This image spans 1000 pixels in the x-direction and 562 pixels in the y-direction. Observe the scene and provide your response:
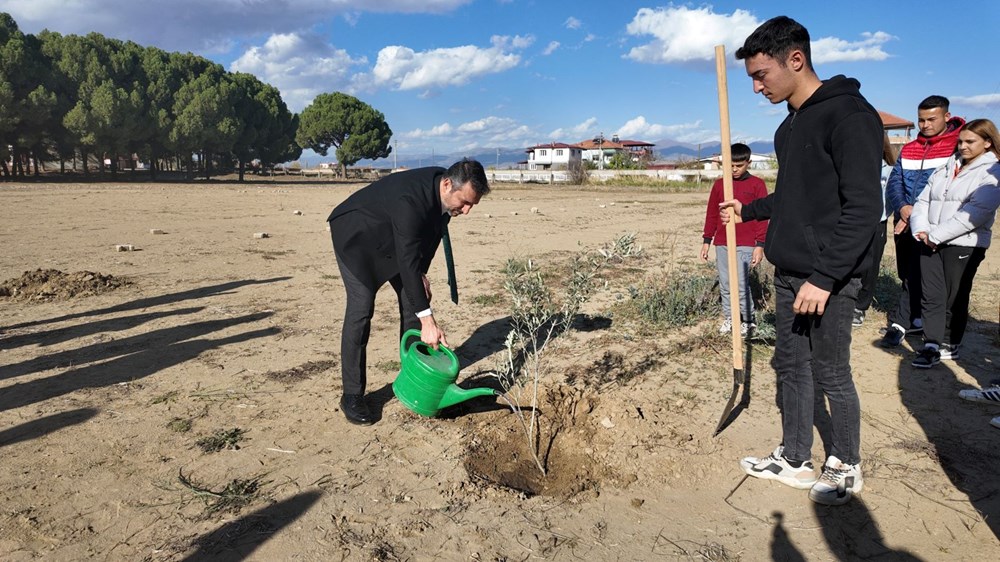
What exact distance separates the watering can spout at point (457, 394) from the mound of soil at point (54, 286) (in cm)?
521

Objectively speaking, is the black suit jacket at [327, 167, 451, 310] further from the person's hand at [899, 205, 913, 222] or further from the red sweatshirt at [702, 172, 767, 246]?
the person's hand at [899, 205, 913, 222]

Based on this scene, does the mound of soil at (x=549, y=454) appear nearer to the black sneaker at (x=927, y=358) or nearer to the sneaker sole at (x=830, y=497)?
the sneaker sole at (x=830, y=497)

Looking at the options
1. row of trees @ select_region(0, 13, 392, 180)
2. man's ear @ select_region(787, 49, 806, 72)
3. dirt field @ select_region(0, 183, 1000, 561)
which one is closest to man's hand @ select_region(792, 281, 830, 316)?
man's ear @ select_region(787, 49, 806, 72)

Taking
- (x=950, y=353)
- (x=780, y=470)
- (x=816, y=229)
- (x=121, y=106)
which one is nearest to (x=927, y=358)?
(x=950, y=353)

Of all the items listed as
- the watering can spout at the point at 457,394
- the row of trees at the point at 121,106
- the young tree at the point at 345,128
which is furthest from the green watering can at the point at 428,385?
the young tree at the point at 345,128

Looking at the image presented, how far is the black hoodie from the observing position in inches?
90.6

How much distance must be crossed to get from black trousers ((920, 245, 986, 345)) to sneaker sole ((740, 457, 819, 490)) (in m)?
2.48

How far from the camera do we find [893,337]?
5113 millimetres

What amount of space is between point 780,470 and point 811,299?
109cm

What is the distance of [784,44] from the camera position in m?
2.43

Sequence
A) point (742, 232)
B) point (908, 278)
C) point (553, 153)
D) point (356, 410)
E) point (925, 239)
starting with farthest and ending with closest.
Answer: point (553, 153) < point (908, 278) < point (742, 232) < point (925, 239) < point (356, 410)

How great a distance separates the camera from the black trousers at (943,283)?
14.3 feet

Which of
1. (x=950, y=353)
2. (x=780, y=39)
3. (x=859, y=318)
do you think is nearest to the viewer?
(x=780, y=39)

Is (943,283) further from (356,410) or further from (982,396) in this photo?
(356,410)
